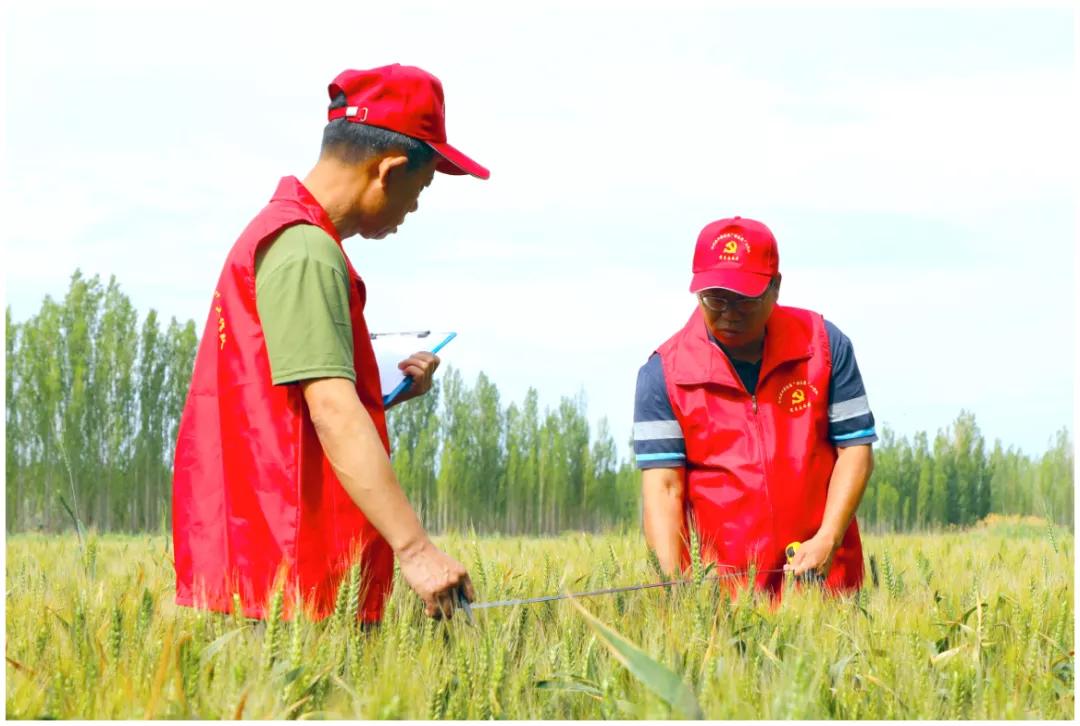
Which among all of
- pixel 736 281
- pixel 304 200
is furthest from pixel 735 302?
pixel 304 200

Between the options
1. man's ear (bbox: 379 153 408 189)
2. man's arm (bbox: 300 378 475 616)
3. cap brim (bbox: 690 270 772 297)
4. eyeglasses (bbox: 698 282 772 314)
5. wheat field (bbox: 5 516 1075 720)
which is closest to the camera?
wheat field (bbox: 5 516 1075 720)

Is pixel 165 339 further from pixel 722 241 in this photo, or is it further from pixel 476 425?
pixel 722 241

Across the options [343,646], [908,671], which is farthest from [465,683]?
[908,671]

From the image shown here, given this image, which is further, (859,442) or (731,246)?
(859,442)

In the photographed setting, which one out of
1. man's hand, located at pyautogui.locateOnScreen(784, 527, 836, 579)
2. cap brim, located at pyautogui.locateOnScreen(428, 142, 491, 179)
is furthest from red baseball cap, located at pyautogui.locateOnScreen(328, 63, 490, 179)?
man's hand, located at pyautogui.locateOnScreen(784, 527, 836, 579)

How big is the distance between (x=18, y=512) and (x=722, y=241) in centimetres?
1742

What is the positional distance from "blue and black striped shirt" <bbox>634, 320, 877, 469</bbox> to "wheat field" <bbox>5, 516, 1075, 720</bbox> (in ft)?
1.90

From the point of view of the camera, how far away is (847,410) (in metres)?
3.48

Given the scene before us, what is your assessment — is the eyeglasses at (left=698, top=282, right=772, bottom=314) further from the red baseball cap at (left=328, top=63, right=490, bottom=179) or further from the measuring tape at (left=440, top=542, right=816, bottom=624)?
the red baseball cap at (left=328, top=63, right=490, bottom=179)

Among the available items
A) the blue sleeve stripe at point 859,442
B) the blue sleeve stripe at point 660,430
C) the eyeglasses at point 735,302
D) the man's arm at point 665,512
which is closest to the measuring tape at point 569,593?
the man's arm at point 665,512

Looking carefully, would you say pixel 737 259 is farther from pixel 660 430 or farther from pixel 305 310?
pixel 305 310

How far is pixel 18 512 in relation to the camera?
18047 millimetres

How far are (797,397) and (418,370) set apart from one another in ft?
4.25

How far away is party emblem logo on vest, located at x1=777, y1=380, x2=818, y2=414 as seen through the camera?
3432mm
